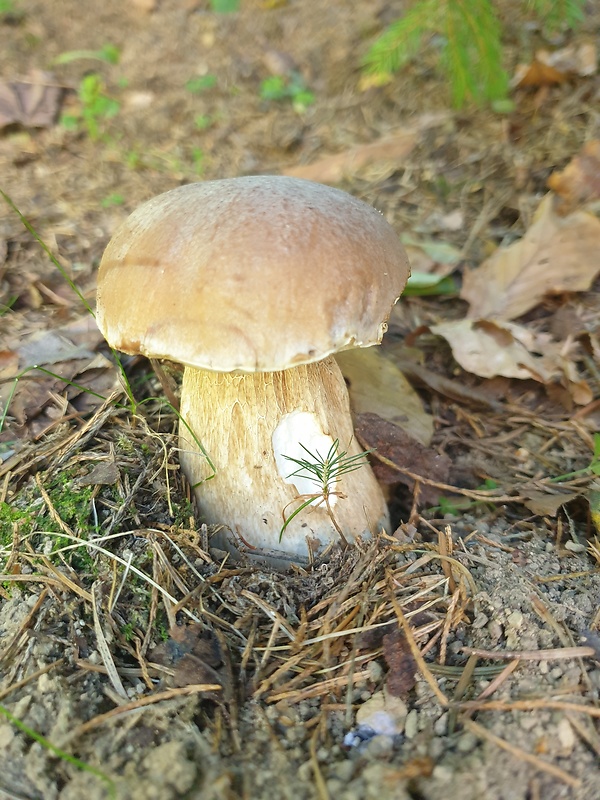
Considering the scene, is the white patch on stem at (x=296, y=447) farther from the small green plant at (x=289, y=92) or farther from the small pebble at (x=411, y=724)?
the small green plant at (x=289, y=92)

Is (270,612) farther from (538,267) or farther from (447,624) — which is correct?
(538,267)

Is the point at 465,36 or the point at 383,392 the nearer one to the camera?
the point at 383,392

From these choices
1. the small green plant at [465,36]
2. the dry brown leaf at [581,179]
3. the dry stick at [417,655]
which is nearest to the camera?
the dry stick at [417,655]

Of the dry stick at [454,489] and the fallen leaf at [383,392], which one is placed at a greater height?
the fallen leaf at [383,392]

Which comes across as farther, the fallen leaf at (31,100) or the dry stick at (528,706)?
the fallen leaf at (31,100)

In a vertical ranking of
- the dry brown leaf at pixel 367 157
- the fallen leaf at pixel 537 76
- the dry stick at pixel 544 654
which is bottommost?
the dry stick at pixel 544 654

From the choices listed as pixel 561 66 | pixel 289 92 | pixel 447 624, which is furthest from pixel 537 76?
pixel 447 624

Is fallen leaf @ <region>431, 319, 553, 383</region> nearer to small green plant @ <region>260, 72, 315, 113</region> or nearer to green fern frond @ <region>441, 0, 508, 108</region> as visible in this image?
green fern frond @ <region>441, 0, 508, 108</region>

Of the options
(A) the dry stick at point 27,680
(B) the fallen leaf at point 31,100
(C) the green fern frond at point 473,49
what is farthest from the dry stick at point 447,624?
(B) the fallen leaf at point 31,100

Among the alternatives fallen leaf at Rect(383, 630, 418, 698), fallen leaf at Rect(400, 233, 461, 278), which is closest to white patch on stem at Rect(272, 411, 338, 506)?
fallen leaf at Rect(383, 630, 418, 698)
